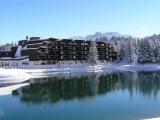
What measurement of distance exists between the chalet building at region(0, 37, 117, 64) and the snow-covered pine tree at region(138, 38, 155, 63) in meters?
19.2

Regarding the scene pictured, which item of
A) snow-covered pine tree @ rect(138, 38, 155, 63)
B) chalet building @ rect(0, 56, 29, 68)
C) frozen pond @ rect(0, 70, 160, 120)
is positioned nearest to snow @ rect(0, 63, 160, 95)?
snow-covered pine tree @ rect(138, 38, 155, 63)

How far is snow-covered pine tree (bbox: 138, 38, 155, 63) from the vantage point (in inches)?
4429

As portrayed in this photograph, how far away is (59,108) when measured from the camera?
3438 centimetres

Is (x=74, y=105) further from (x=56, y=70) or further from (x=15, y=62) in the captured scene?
(x=15, y=62)

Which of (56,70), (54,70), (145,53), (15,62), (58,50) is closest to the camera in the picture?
(54,70)

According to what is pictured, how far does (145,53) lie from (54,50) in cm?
3299

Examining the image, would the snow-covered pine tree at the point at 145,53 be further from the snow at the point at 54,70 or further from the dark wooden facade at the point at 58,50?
the dark wooden facade at the point at 58,50

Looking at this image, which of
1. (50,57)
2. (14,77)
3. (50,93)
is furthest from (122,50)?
(50,93)

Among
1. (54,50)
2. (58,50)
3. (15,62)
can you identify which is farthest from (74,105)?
(58,50)

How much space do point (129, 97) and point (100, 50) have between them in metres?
87.9

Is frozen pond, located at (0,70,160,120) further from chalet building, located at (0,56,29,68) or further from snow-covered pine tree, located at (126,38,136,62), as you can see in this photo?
snow-covered pine tree, located at (126,38,136,62)

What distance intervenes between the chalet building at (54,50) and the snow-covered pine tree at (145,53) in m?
19.2

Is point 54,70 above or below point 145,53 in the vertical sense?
below

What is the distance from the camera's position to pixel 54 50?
110 metres
